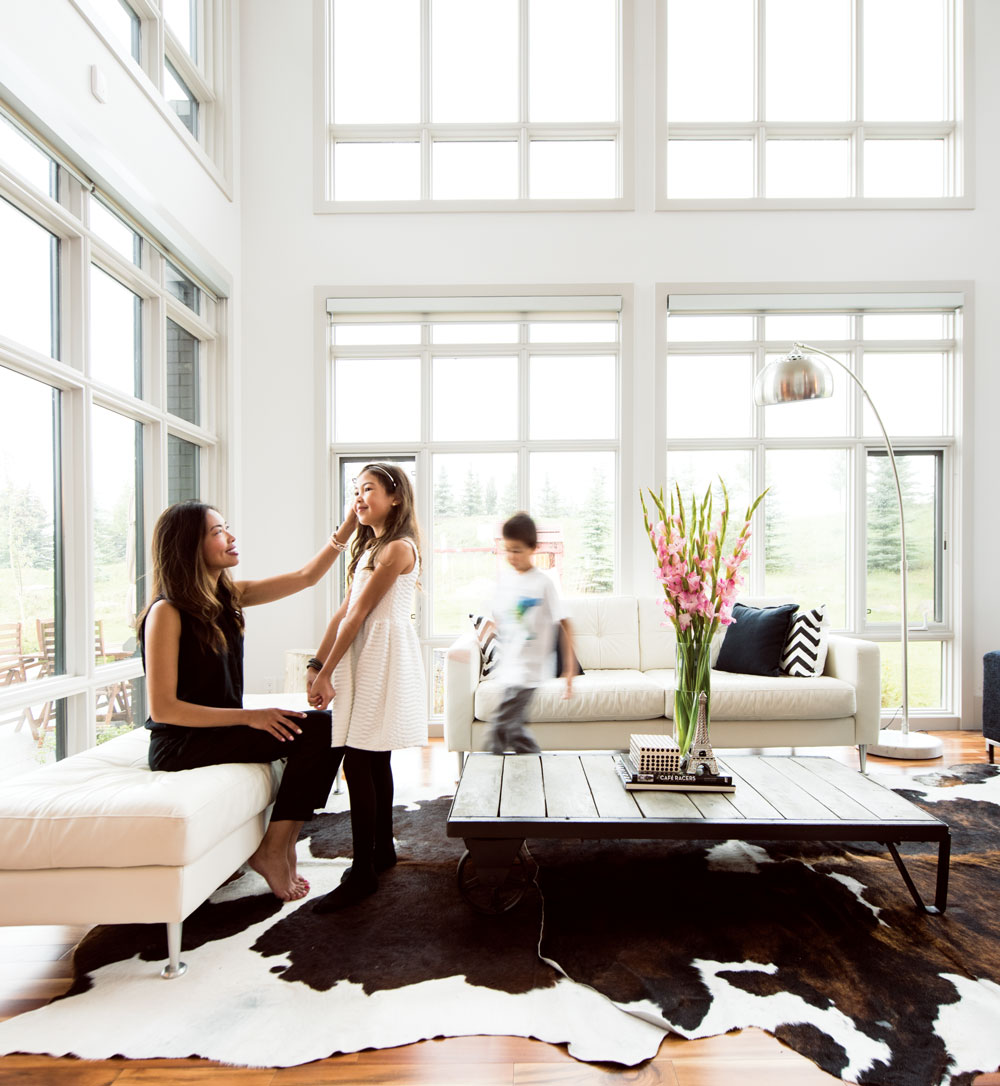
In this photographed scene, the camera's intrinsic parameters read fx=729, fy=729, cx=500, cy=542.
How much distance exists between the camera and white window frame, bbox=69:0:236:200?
3770mm

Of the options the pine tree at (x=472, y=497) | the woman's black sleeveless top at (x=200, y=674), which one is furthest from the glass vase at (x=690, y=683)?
the pine tree at (x=472, y=497)

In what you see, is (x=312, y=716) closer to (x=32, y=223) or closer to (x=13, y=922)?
(x=13, y=922)

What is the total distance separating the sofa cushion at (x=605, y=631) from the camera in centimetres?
438

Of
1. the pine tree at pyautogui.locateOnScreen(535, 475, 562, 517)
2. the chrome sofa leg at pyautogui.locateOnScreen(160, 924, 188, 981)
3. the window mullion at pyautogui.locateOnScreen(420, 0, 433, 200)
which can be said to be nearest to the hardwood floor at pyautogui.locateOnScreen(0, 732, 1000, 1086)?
the chrome sofa leg at pyautogui.locateOnScreen(160, 924, 188, 981)

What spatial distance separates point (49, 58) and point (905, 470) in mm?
5178

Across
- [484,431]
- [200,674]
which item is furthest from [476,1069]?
[484,431]

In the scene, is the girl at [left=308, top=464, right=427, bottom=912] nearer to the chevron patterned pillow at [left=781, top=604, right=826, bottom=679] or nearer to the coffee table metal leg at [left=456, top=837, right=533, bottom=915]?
the coffee table metal leg at [left=456, top=837, right=533, bottom=915]

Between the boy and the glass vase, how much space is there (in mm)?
534

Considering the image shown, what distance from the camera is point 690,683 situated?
2.47 m

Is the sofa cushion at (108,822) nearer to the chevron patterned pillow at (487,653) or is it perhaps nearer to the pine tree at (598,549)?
the chevron patterned pillow at (487,653)

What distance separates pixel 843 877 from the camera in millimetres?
2510

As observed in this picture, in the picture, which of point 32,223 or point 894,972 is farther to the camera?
point 32,223

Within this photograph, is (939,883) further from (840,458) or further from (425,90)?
(425,90)

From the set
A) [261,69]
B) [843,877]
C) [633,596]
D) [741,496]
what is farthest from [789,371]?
[261,69]
